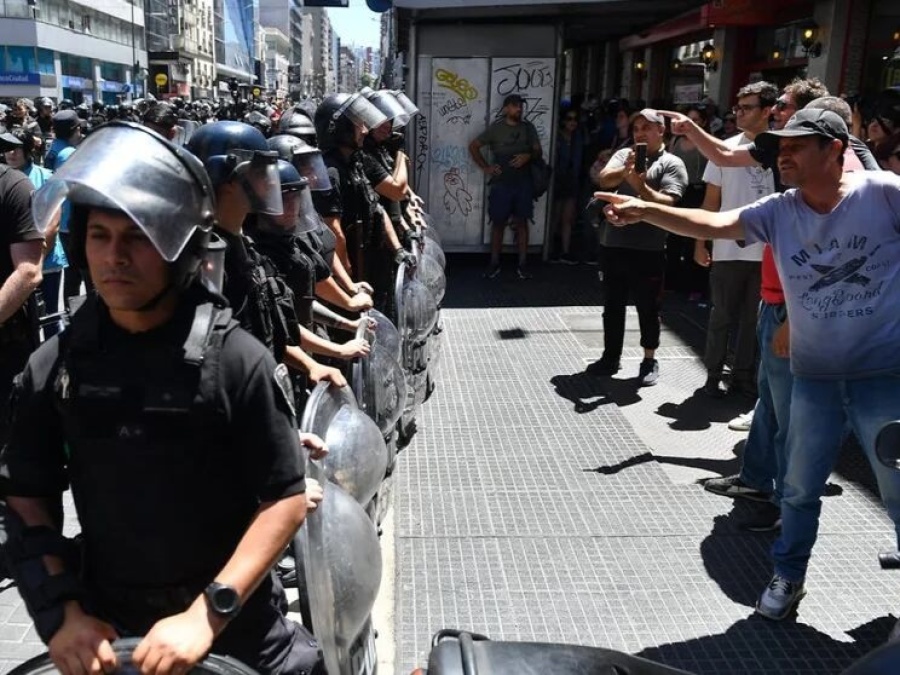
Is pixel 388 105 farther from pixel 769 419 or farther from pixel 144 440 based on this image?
pixel 144 440

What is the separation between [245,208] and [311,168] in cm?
148

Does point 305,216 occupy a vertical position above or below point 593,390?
above

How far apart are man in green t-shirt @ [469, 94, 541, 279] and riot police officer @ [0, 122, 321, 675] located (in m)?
8.27

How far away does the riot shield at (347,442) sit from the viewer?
298 centimetres

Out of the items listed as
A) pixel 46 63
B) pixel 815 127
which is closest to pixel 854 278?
pixel 815 127

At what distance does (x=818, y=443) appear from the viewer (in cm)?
346

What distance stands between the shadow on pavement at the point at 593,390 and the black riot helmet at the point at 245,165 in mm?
3547

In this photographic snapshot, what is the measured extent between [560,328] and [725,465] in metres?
3.11

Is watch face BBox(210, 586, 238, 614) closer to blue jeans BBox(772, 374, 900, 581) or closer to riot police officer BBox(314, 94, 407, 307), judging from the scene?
blue jeans BBox(772, 374, 900, 581)

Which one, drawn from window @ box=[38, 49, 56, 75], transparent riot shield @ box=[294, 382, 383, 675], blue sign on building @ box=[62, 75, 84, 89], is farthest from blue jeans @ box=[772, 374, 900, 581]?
blue sign on building @ box=[62, 75, 84, 89]

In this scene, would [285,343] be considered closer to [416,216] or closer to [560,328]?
[416,216]

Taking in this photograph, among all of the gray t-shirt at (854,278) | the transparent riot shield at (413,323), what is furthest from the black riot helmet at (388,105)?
the gray t-shirt at (854,278)

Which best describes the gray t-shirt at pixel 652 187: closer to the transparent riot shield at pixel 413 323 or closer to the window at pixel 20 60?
the transparent riot shield at pixel 413 323

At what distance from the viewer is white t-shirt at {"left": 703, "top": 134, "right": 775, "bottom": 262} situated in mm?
5766
